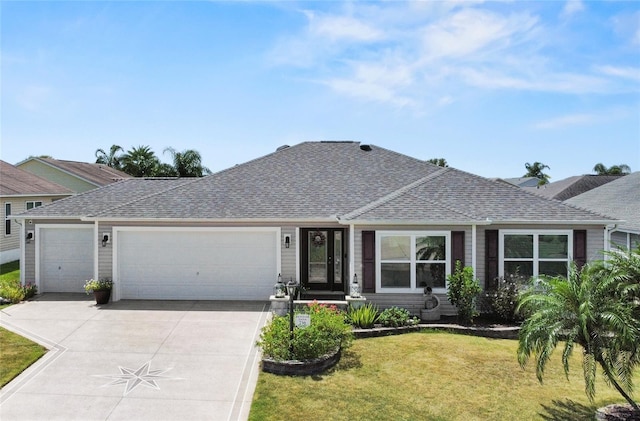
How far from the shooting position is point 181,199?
15094 mm

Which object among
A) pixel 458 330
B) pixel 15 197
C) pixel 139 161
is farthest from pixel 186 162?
pixel 458 330

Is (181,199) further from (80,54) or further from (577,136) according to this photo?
(577,136)

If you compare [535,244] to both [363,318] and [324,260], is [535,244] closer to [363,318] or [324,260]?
[363,318]

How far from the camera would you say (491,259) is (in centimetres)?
1280

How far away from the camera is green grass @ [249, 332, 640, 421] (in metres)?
6.94

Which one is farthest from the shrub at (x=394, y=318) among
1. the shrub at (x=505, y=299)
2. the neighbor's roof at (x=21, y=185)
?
the neighbor's roof at (x=21, y=185)

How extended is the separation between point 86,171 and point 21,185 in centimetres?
1270

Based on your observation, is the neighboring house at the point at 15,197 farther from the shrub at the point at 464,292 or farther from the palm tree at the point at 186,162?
the shrub at the point at 464,292

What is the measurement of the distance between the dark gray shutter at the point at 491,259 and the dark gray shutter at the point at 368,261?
3348 millimetres

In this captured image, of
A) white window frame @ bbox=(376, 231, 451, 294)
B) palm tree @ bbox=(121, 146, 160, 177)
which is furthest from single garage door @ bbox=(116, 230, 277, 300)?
palm tree @ bbox=(121, 146, 160, 177)

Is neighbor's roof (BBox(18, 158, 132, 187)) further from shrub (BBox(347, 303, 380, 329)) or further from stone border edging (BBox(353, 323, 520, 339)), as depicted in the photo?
stone border edging (BBox(353, 323, 520, 339))

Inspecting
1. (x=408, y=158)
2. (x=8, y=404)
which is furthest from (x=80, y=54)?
(x=408, y=158)

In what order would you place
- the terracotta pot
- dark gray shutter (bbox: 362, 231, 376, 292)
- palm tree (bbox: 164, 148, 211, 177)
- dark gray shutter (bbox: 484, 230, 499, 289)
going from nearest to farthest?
→ dark gray shutter (bbox: 362, 231, 376, 292) → dark gray shutter (bbox: 484, 230, 499, 289) → the terracotta pot → palm tree (bbox: 164, 148, 211, 177)

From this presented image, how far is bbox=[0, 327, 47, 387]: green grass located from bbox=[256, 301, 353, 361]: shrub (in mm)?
4528
